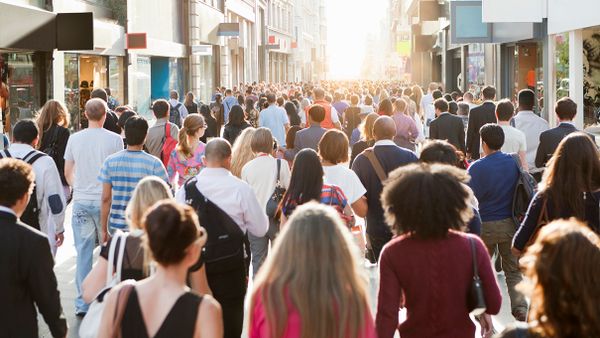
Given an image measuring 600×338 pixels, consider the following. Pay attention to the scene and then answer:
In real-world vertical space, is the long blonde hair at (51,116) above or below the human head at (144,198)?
above

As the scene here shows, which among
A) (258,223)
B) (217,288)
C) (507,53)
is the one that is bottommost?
(217,288)

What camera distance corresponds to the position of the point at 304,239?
3.62 meters

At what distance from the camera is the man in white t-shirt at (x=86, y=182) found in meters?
8.49

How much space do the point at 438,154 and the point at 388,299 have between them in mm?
2572

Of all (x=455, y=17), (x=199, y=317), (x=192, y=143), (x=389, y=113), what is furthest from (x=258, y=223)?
(x=455, y=17)

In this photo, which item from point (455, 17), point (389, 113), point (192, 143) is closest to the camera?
point (192, 143)

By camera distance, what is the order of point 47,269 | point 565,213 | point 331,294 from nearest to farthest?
point 331,294
point 47,269
point 565,213

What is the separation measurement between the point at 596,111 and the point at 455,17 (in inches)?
419

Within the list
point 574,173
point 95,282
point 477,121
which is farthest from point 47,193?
point 477,121

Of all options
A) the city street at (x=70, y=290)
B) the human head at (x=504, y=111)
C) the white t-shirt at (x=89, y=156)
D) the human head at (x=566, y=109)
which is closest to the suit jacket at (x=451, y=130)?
the human head at (x=504, y=111)

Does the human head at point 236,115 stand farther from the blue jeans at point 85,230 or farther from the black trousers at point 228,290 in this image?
the black trousers at point 228,290

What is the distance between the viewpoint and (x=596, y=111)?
18.2 meters

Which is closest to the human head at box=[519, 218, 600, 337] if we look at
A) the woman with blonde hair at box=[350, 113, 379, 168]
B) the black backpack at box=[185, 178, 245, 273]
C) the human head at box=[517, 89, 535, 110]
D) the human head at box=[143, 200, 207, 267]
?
the human head at box=[143, 200, 207, 267]

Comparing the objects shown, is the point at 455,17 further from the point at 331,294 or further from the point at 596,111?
the point at 331,294
